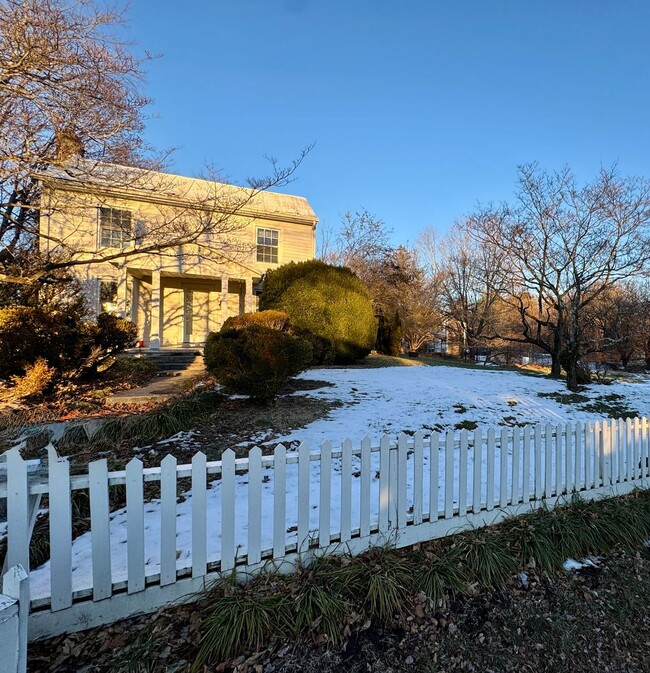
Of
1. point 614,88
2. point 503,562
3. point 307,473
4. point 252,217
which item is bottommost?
point 503,562

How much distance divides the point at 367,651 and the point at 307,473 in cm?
A: 98

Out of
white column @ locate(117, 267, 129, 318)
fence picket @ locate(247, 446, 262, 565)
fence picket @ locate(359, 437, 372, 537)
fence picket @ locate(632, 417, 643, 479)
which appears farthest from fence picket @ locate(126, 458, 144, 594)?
white column @ locate(117, 267, 129, 318)

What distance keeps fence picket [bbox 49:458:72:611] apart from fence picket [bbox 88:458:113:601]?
108 millimetres

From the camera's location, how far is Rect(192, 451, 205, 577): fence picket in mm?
2143

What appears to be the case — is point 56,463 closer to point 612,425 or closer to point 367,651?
point 367,651

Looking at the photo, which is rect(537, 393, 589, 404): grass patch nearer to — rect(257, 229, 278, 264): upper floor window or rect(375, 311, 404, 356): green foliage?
rect(257, 229, 278, 264): upper floor window

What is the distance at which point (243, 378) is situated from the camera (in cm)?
576

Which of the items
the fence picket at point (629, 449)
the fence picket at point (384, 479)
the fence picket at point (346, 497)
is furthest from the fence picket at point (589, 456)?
the fence picket at point (346, 497)

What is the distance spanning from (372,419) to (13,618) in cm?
482

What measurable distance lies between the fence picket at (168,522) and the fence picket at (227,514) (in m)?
0.28

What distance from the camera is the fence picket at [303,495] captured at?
2.44 m

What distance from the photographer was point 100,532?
199 centimetres

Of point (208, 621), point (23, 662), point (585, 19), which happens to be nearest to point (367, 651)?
point (208, 621)

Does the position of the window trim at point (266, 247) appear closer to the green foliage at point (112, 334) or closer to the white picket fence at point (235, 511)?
the green foliage at point (112, 334)
